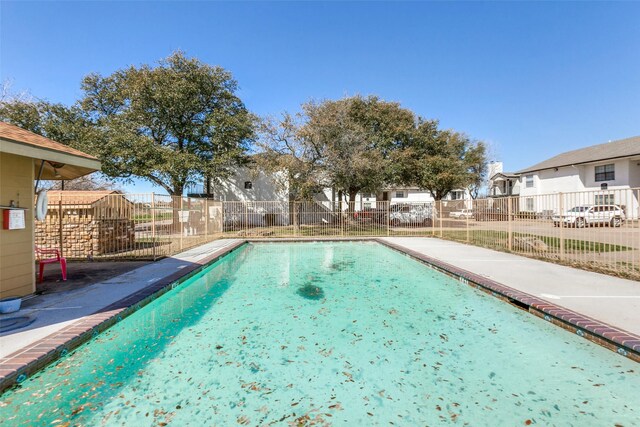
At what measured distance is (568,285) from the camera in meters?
5.37

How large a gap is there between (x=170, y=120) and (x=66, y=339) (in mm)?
18480

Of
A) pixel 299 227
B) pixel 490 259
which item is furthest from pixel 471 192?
pixel 490 259

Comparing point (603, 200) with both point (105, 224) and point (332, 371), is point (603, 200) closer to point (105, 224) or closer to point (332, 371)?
point (332, 371)

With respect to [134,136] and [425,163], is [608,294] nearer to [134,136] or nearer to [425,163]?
[425,163]

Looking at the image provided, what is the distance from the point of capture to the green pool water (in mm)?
2438

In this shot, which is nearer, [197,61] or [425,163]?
[197,61]

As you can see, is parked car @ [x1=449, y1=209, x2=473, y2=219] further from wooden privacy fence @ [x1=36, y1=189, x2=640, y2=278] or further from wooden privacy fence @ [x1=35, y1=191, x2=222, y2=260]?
wooden privacy fence @ [x1=35, y1=191, x2=222, y2=260]

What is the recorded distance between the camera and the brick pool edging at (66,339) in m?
2.73

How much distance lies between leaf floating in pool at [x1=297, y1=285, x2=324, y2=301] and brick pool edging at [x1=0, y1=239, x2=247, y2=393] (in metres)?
2.71

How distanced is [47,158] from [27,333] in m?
2.76

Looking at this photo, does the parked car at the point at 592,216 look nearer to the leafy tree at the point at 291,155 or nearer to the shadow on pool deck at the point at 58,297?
the shadow on pool deck at the point at 58,297

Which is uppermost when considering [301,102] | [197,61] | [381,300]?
[197,61]

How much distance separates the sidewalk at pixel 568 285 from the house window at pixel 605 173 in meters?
19.3

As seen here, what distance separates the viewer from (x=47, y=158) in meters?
4.64
